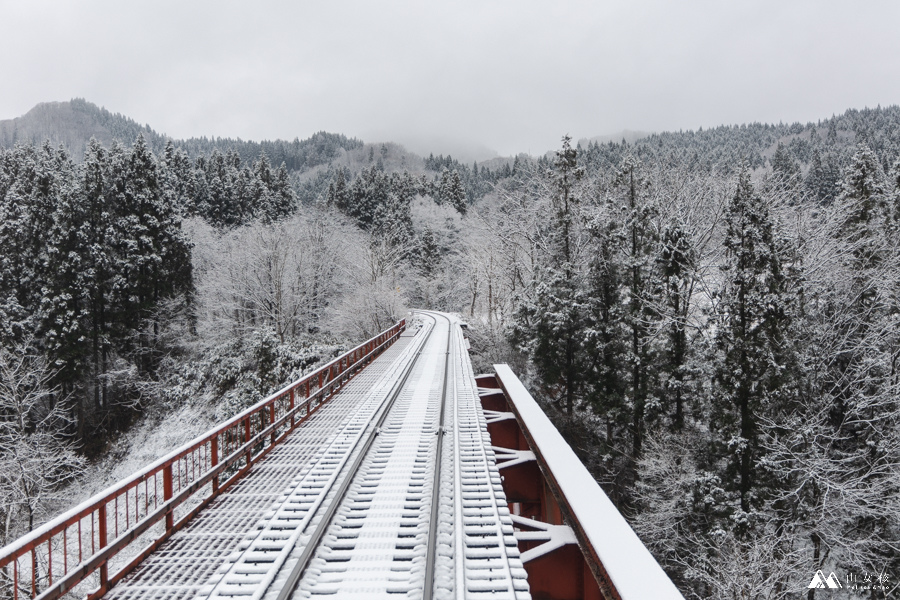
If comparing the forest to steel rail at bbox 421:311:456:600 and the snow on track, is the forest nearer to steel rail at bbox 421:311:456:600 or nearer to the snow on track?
steel rail at bbox 421:311:456:600

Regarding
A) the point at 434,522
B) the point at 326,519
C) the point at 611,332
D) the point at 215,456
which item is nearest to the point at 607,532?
the point at 434,522

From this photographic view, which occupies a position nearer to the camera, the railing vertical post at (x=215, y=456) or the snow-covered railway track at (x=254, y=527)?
the snow-covered railway track at (x=254, y=527)

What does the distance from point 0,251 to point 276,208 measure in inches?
1271

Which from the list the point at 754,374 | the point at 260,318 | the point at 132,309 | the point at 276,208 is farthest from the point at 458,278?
the point at 754,374

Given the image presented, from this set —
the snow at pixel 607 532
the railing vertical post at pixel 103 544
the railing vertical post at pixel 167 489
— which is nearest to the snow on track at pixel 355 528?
the railing vertical post at pixel 103 544

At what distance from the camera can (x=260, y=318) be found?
40406mm

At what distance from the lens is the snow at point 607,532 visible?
405 centimetres

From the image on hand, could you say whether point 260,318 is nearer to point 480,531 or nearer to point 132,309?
point 132,309

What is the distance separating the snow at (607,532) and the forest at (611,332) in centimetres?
1186
